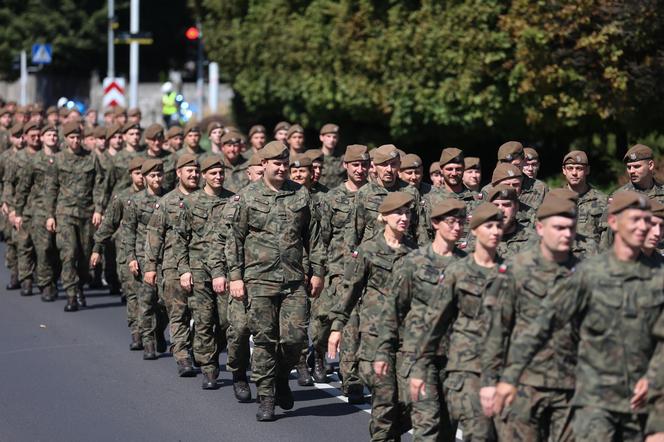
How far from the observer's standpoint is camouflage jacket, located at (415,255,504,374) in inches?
360

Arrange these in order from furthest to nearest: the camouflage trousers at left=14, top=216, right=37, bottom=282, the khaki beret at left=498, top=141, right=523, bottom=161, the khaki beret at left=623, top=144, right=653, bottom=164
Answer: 1. the camouflage trousers at left=14, top=216, right=37, bottom=282
2. the khaki beret at left=498, top=141, right=523, bottom=161
3. the khaki beret at left=623, top=144, right=653, bottom=164

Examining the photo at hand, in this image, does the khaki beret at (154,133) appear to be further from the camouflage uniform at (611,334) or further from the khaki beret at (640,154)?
the camouflage uniform at (611,334)

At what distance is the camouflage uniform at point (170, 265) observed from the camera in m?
14.2

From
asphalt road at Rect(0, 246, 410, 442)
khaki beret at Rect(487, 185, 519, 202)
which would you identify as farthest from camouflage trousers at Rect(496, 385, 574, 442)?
asphalt road at Rect(0, 246, 410, 442)

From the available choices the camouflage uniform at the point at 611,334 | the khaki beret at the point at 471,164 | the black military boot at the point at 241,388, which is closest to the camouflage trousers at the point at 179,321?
the black military boot at the point at 241,388

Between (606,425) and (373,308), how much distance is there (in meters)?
2.88

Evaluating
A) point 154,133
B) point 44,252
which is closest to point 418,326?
point 154,133

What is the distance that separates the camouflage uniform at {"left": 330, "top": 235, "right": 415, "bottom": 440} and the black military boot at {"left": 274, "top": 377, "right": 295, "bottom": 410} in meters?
1.73

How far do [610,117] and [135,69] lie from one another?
61.0ft

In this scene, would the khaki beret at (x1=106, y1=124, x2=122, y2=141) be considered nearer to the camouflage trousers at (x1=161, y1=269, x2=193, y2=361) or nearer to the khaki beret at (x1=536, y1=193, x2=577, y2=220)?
the camouflage trousers at (x1=161, y1=269, x2=193, y2=361)

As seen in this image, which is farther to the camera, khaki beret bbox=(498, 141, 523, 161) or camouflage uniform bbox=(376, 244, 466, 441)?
khaki beret bbox=(498, 141, 523, 161)

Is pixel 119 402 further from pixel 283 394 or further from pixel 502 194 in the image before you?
pixel 502 194

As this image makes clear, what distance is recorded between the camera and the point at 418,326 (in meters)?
9.63

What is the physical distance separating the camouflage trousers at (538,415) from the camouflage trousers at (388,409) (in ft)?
5.18
